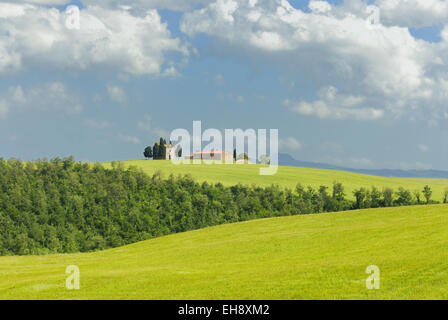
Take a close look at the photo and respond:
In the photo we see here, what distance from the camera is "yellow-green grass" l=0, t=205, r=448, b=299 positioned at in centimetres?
2400

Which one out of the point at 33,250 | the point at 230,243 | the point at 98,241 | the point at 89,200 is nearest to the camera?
Result: the point at 230,243

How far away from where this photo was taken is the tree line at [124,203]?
12456 centimetres

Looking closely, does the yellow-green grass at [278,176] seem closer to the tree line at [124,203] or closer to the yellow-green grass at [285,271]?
the tree line at [124,203]

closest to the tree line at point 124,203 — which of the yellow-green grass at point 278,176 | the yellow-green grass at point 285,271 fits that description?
the yellow-green grass at point 278,176

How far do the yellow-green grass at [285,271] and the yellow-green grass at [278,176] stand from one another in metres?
101

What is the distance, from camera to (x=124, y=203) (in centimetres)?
14250

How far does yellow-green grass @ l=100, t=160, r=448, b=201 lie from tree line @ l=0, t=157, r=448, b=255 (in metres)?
6.07

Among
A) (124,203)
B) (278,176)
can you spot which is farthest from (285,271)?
(278,176)

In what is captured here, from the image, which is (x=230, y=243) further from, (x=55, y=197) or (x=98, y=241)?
(x=55, y=197)

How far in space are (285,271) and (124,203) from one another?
383 feet

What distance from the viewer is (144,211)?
452 feet

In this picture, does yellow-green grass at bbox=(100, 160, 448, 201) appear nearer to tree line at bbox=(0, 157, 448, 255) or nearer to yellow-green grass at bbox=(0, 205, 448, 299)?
tree line at bbox=(0, 157, 448, 255)
